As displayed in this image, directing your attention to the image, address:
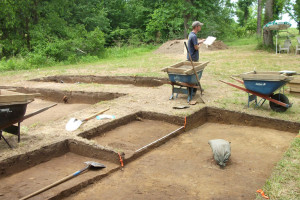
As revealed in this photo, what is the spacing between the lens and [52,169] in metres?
4.59

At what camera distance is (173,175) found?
4410mm

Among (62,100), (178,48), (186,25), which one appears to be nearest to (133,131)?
(62,100)

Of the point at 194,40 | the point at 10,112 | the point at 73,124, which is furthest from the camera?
the point at 194,40

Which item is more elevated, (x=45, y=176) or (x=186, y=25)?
(x=186, y=25)

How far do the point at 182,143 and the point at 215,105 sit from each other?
1812mm

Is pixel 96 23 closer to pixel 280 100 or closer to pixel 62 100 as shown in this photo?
pixel 62 100

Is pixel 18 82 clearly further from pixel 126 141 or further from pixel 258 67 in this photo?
pixel 258 67

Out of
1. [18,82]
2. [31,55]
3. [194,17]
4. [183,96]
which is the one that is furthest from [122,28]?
[183,96]

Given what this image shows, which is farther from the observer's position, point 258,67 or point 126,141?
point 258,67

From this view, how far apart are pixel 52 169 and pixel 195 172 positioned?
2.21 metres

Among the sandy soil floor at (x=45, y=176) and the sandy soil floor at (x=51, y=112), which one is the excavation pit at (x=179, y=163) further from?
the sandy soil floor at (x=51, y=112)

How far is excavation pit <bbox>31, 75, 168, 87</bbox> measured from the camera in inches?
422

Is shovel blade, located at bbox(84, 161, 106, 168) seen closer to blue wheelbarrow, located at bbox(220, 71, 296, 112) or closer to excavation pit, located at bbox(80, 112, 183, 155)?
excavation pit, located at bbox(80, 112, 183, 155)

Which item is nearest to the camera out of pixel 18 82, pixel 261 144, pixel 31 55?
pixel 261 144
